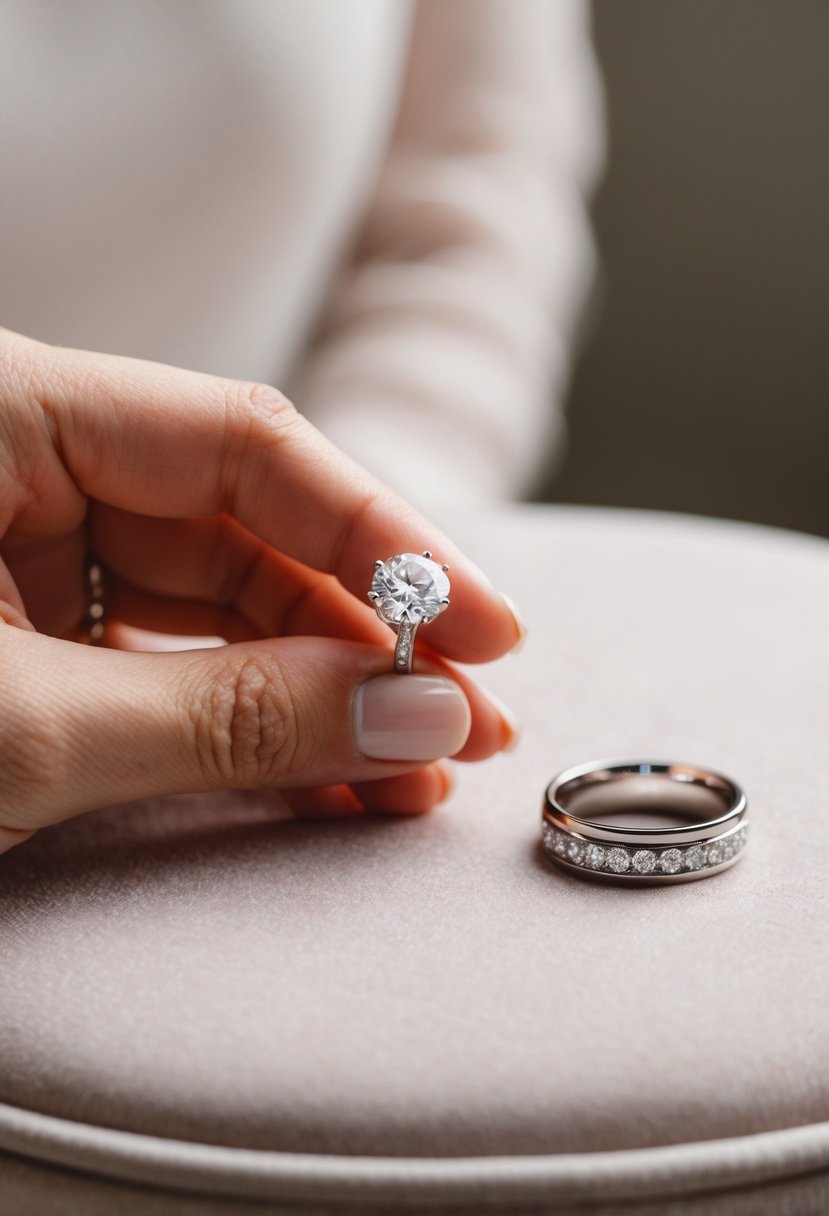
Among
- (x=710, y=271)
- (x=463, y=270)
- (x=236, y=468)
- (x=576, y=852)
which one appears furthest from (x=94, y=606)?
(x=710, y=271)

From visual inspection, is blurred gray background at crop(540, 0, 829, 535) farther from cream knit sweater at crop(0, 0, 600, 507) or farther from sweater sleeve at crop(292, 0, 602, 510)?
sweater sleeve at crop(292, 0, 602, 510)

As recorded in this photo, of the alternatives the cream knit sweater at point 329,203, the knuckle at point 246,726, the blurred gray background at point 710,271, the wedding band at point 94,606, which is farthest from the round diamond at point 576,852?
the blurred gray background at point 710,271

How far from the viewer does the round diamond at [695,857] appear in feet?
1.44

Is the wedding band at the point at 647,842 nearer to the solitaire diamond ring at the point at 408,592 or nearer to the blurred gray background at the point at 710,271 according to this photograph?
the solitaire diamond ring at the point at 408,592

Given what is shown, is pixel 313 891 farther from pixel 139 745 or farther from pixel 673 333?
pixel 673 333

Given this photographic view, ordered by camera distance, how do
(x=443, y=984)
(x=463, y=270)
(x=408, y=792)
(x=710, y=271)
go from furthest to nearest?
1. (x=710, y=271)
2. (x=463, y=270)
3. (x=408, y=792)
4. (x=443, y=984)

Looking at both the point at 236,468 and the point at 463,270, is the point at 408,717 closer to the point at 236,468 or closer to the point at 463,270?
the point at 236,468

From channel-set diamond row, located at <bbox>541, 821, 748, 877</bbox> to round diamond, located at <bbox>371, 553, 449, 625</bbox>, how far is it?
0.32ft

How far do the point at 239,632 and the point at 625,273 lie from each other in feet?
4.87

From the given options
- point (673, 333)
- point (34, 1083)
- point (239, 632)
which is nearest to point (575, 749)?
point (239, 632)

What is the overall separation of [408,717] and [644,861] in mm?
103


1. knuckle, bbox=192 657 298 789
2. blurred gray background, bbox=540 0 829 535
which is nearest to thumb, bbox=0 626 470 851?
knuckle, bbox=192 657 298 789

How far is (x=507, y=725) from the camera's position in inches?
20.4

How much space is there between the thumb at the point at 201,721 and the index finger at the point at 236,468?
42mm
